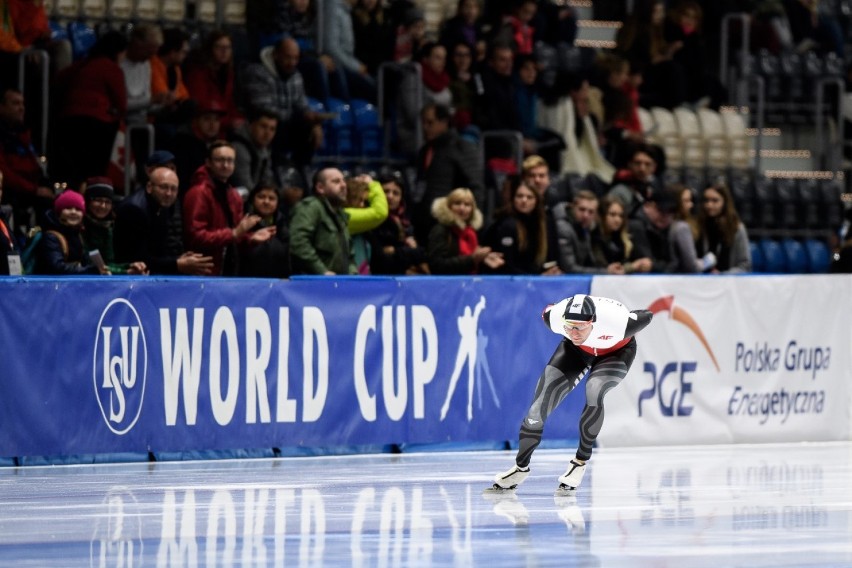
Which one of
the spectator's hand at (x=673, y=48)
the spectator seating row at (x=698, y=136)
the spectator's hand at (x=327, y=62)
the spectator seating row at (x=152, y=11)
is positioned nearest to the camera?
the spectator seating row at (x=152, y=11)

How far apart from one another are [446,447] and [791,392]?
3.64 m

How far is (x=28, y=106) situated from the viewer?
16.6 metres

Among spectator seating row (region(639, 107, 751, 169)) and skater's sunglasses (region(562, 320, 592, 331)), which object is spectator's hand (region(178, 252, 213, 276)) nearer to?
skater's sunglasses (region(562, 320, 592, 331))

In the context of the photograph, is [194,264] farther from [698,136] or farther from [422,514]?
[698,136]

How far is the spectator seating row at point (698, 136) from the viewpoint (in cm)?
2284

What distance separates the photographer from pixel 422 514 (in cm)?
976

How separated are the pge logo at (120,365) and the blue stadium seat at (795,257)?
38.2ft

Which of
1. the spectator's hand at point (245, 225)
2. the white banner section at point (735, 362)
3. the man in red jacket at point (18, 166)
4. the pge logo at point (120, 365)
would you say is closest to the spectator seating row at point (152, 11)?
the man in red jacket at point (18, 166)

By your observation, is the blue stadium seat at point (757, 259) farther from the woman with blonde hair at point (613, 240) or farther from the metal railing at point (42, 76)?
the metal railing at point (42, 76)

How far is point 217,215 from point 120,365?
1653mm

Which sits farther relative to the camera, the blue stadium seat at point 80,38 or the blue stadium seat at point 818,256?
the blue stadium seat at point 818,256

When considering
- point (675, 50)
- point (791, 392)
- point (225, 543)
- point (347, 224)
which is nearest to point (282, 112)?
point (347, 224)

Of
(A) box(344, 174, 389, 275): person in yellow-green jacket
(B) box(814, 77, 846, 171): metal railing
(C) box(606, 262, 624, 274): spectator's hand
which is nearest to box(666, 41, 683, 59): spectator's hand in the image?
(B) box(814, 77, 846, 171): metal railing

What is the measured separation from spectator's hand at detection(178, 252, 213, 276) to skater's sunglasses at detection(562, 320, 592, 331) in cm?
336
